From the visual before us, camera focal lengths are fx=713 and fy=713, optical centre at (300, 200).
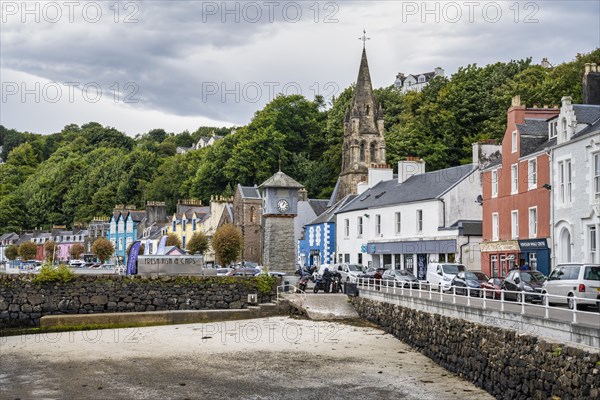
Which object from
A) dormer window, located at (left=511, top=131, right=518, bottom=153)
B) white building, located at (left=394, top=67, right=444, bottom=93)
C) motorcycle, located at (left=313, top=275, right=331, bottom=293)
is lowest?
motorcycle, located at (left=313, top=275, right=331, bottom=293)

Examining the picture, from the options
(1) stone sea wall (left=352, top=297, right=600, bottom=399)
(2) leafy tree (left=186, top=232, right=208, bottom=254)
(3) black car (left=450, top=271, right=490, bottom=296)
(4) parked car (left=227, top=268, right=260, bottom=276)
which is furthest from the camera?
(2) leafy tree (left=186, top=232, right=208, bottom=254)

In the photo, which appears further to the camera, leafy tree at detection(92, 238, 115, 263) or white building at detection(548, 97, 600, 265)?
leafy tree at detection(92, 238, 115, 263)

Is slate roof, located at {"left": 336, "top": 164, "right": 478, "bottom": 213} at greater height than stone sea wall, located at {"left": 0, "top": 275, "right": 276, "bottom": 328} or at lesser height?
greater

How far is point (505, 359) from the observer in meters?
17.0

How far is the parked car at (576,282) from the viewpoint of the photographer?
2036 cm

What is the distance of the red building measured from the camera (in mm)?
31156

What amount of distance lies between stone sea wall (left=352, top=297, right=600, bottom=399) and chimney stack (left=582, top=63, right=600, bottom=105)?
1424 centimetres

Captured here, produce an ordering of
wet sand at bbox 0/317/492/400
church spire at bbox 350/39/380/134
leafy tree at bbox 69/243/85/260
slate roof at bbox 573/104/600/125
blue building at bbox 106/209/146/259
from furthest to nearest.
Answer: leafy tree at bbox 69/243/85/260
blue building at bbox 106/209/146/259
church spire at bbox 350/39/380/134
slate roof at bbox 573/104/600/125
wet sand at bbox 0/317/492/400

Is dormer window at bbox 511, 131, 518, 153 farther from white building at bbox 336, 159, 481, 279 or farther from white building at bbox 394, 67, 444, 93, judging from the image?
white building at bbox 394, 67, 444, 93

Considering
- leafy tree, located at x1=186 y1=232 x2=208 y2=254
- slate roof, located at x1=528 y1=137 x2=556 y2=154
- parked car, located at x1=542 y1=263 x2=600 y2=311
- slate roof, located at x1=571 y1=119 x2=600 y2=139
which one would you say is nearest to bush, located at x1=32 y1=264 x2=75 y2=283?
parked car, located at x1=542 y1=263 x2=600 y2=311

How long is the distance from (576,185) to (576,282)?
7.77 metres

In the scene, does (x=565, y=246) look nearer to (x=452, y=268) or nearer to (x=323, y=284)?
(x=452, y=268)

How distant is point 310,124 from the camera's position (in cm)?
8888

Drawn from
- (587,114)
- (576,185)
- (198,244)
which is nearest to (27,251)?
(198,244)
